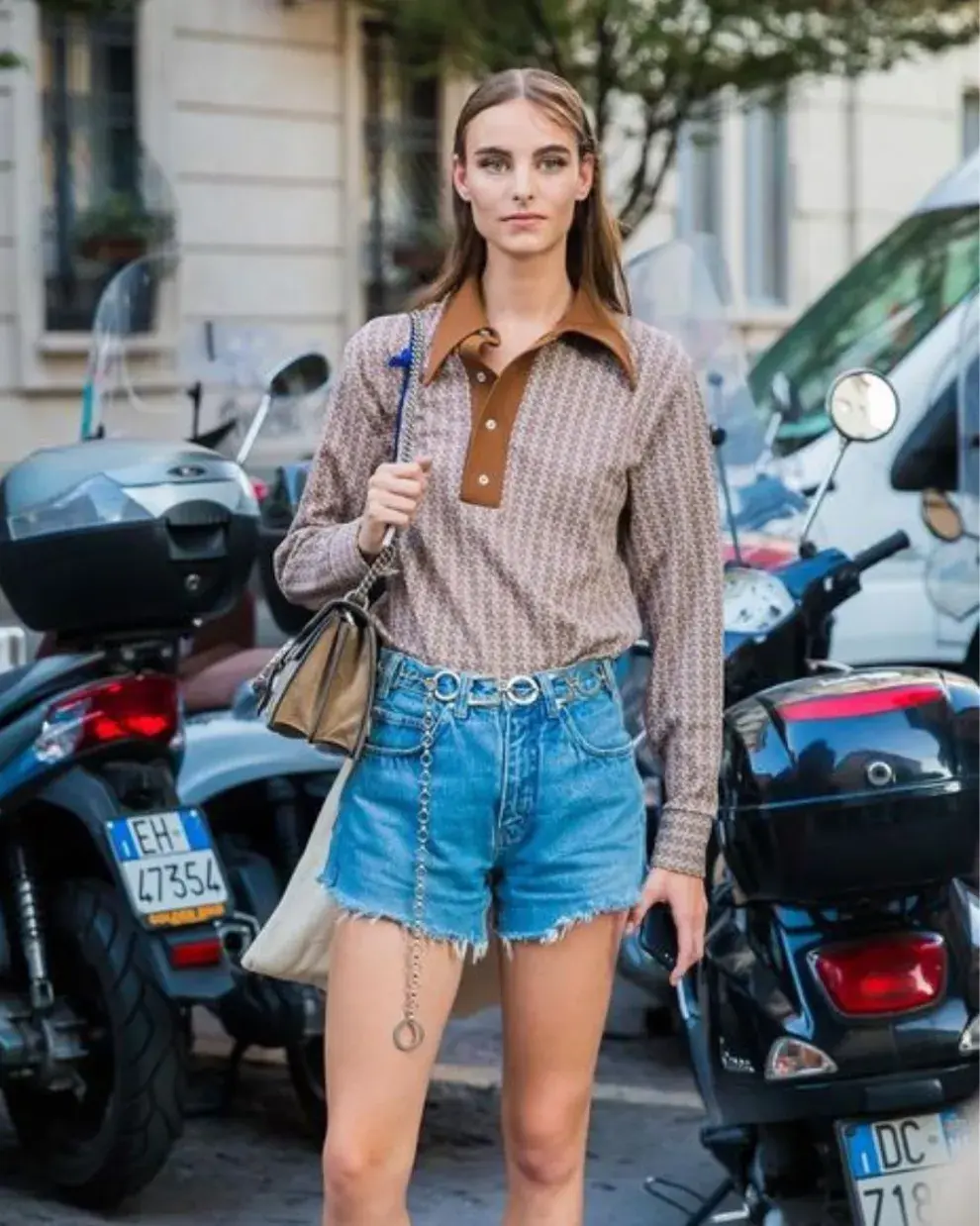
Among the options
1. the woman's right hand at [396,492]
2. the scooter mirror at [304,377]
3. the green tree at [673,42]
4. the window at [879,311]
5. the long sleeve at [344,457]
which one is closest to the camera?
the woman's right hand at [396,492]

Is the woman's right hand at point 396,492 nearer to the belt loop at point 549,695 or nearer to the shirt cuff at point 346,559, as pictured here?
the shirt cuff at point 346,559

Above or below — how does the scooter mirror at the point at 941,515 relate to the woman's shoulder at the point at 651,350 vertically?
below

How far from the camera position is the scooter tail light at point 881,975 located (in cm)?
384

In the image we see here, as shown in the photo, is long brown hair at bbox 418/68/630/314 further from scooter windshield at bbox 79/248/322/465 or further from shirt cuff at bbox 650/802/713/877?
scooter windshield at bbox 79/248/322/465

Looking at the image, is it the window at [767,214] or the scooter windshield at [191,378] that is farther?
the window at [767,214]

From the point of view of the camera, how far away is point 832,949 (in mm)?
3879

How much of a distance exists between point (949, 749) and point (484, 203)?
1045 mm

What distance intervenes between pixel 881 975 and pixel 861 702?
15.0 inches

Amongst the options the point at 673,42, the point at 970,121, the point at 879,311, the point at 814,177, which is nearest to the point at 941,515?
the point at 879,311

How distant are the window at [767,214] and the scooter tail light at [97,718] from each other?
51.0ft

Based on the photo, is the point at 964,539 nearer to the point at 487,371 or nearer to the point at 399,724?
the point at 487,371

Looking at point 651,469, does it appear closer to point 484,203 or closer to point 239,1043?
point 484,203

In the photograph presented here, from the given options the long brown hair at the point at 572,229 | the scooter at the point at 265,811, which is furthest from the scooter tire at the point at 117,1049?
the long brown hair at the point at 572,229

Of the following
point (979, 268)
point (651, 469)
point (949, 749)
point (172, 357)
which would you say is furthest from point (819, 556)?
point (172, 357)
